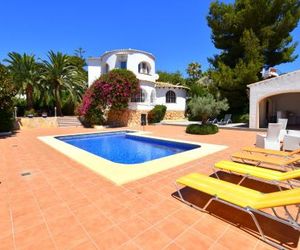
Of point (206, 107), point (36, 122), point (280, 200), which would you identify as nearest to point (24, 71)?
point (36, 122)

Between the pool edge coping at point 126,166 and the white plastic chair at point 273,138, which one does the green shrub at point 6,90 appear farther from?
the white plastic chair at point 273,138

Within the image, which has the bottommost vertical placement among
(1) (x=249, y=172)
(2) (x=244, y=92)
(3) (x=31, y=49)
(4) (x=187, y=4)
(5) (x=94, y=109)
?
(1) (x=249, y=172)

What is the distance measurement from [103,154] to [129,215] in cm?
736

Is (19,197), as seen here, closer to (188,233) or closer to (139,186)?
(139,186)

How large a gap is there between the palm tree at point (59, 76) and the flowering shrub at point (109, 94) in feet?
15.6

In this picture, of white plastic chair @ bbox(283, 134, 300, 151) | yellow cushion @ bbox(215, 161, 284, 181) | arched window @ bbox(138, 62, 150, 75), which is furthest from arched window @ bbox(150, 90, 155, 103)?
yellow cushion @ bbox(215, 161, 284, 181)

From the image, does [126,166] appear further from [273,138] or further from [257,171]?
[273,138]

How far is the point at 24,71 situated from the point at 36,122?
662 cm

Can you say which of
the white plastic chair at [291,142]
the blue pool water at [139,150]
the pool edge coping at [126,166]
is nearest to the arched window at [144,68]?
the blue pool water at [139,150]

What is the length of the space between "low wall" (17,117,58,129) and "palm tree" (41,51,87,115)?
4.08m

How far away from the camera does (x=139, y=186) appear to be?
5.20 m

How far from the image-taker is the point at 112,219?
3.67m

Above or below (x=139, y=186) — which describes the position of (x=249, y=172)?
above

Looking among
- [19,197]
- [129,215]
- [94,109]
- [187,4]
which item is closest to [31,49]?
[94,109]
